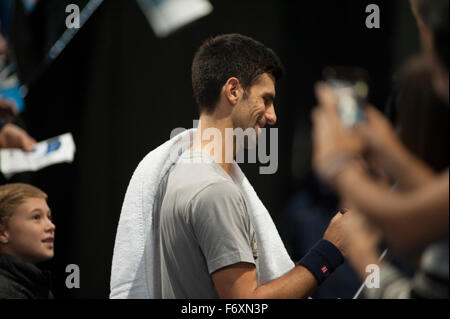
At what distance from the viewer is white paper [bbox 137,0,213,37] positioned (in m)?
1.46

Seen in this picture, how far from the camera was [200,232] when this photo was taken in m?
1.18

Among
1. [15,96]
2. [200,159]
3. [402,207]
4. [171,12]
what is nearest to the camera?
[402,207]

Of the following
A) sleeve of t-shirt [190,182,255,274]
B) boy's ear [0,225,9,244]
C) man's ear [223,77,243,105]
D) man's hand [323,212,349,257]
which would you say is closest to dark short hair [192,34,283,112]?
man's ear [223,77,243,105]

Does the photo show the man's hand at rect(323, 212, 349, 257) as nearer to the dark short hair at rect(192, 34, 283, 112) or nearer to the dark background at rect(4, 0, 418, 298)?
the dark background at rect(4, 0, 418, 298)

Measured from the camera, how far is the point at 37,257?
156 cm

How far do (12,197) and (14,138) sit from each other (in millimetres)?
170

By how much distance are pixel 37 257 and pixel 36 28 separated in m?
0.70

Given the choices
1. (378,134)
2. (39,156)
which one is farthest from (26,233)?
(378,134)

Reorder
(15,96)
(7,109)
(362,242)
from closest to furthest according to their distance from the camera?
(362,242) < (7,109) < (15,96)

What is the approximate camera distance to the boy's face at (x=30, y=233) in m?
1.55

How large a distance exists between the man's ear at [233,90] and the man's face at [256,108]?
1 centimetres

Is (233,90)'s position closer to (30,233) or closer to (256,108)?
(256,108)
